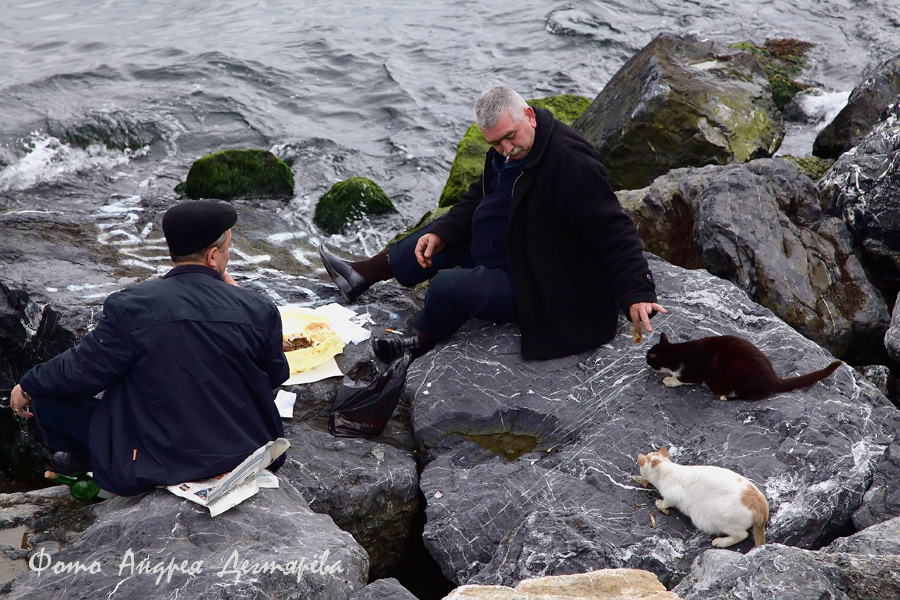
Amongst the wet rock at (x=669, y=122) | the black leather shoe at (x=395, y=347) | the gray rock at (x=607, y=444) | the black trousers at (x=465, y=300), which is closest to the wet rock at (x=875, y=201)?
the wet rock at (x=669, y=122)

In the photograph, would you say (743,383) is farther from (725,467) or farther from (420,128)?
(420,128)

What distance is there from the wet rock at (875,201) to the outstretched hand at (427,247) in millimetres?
3951

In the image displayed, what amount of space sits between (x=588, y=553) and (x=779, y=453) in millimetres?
1319

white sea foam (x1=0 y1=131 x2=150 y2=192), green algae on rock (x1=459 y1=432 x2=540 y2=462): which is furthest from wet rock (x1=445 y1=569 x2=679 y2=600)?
white sea foam (x1=0 y1=131 x2=150 y2=192)

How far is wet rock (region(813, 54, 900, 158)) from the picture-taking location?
9.25 m

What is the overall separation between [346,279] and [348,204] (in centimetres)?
362

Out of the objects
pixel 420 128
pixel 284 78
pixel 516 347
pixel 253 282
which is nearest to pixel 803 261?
pixel 516 347

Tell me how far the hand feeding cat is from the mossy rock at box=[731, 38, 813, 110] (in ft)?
29.4

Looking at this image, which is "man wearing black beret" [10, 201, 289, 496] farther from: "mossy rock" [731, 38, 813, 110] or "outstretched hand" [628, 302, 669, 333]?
"mossy rock" [731, 38, 813, 110]

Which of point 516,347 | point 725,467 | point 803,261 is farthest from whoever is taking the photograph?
point 803,261

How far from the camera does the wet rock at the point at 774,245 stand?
20.9 ft

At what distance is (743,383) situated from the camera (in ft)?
15.5

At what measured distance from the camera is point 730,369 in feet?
15.6

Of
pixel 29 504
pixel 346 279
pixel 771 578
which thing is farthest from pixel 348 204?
pixel 771 578
